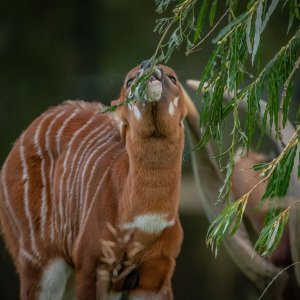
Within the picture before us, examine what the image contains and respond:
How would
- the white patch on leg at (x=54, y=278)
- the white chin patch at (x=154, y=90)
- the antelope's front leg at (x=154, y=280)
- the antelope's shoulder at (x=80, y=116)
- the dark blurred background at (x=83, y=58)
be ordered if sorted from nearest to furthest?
the white chin patch at (x=154, y=90)
the antelope's front leg at (x=154, y=280)
the white patch on leg at (x=54, y=278)
the antelope's shoulder at (x=80, y=116)
the dark blurred background at (x=83, y=58)

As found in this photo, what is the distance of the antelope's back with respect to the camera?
4.15 metres

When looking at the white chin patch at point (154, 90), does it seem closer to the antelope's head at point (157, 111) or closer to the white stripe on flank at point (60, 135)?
the antelope's head at point (157, 111)

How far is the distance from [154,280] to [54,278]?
21.0 inches

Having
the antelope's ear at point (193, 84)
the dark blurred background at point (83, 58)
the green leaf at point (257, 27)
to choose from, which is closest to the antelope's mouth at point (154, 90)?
the green leaf at point (257, 27)

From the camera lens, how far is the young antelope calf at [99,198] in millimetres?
3619

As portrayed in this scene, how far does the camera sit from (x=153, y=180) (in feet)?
12.0

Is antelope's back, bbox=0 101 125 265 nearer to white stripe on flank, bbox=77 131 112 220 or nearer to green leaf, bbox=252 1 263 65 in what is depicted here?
white stripe on flank, bbox=77 131 112 220

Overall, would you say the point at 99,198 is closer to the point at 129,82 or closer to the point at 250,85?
the point at 129,82

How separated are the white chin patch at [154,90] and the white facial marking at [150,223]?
1.68 ft

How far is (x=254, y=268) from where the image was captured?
456 cm

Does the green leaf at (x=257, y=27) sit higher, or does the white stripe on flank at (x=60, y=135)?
the green leaf at (x=257, y=27)

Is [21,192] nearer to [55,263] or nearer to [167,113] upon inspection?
[55,263]

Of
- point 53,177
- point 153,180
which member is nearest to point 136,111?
point 153,180

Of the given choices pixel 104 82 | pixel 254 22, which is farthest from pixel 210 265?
pixel 254 22
